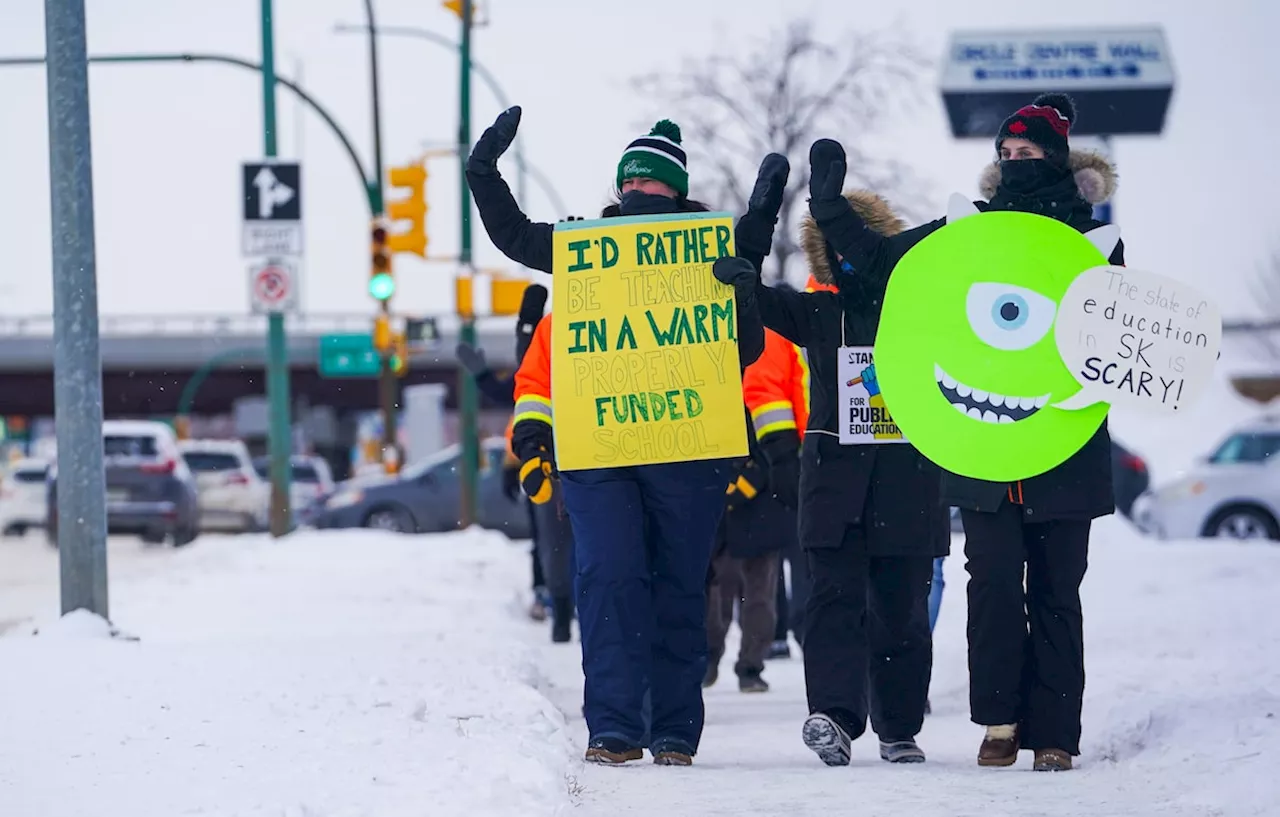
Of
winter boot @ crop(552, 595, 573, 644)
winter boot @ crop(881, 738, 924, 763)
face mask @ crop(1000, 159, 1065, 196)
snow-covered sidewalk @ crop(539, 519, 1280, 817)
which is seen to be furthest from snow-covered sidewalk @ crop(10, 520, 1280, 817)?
face mask @ crop(1000, 159, 1065, 196)

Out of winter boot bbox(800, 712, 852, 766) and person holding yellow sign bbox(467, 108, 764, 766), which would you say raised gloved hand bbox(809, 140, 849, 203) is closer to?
person holding yellow sign bbox(467, 108, 764, 766)

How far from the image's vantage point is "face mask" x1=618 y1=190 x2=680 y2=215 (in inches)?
254

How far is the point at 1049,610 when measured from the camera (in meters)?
6.11

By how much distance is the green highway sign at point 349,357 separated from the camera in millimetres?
26938

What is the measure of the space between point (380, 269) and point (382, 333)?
1.42 meters

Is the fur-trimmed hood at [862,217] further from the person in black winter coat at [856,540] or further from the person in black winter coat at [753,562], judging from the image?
the person in black winter coat at [753,562]

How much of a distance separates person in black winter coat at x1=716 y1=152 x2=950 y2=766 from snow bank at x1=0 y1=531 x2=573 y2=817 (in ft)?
3.00

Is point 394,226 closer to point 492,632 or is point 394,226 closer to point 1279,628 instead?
point 492,632

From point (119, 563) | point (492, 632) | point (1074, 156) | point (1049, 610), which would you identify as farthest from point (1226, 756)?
point (119, 563)

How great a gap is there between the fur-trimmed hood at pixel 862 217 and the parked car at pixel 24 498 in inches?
915

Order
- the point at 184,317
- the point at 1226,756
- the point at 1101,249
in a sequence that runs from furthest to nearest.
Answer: the point at 184,317
the point at 1101,249
the point at 1226,756

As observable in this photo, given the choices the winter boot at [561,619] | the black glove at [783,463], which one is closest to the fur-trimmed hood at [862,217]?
the black glove at [783,463]

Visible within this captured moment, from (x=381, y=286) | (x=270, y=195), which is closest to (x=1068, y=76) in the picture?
(x=381, y=286)

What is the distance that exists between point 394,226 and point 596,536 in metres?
14.4
